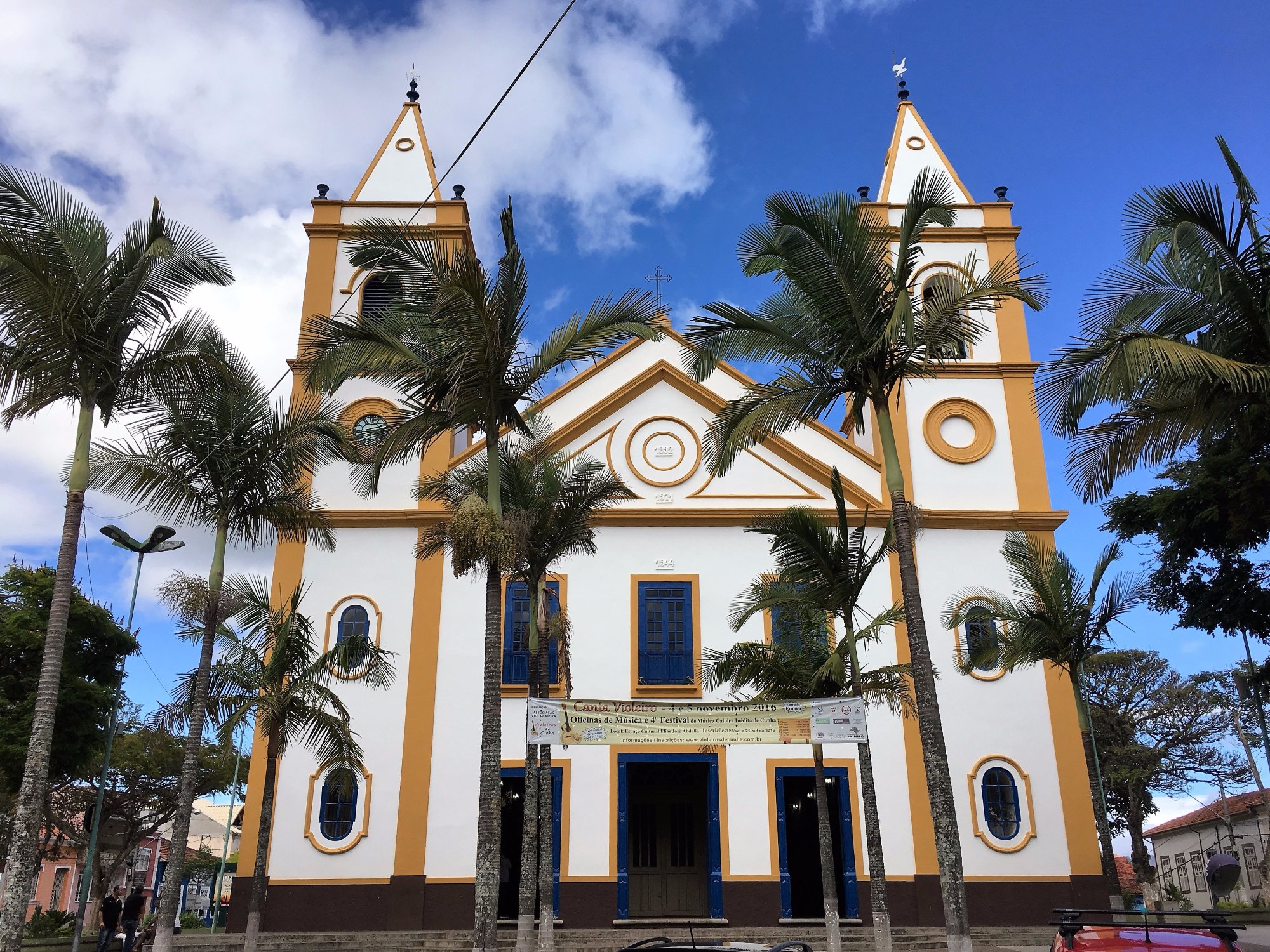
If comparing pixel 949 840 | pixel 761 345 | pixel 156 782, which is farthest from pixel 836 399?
pixel 156 782

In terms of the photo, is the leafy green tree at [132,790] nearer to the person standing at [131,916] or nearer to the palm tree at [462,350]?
the person standing at [131,916]

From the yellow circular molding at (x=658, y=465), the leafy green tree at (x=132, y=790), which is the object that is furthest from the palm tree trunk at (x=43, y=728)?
the leafy green tree at (x=132, y=790)

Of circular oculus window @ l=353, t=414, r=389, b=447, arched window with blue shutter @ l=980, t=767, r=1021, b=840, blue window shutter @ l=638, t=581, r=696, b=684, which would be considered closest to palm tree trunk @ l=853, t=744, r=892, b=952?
blue window shutter @ l=638, t=581, r=696, b=684

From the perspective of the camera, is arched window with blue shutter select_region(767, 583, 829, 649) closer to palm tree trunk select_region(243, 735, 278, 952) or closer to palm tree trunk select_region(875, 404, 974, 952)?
palm tree trunk select_region(875, 404, 974, 952)

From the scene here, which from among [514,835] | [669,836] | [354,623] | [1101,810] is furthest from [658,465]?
[1101,810]

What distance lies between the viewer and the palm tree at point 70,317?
10531 millimetres

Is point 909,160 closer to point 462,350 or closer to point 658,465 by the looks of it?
point 658,465

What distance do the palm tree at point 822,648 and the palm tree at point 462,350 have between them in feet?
12.2

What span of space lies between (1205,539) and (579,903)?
13.3m

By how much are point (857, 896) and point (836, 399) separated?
10.3 m

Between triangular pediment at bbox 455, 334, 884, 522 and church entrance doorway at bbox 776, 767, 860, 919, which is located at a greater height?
triangular pediment at bbox 455, 334, 884, 522

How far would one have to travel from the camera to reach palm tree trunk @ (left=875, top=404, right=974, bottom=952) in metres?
9.64

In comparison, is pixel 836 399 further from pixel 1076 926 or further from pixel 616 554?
pixel 616 554

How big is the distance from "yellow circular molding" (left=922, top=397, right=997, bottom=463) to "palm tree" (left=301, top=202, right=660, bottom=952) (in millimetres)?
10862
